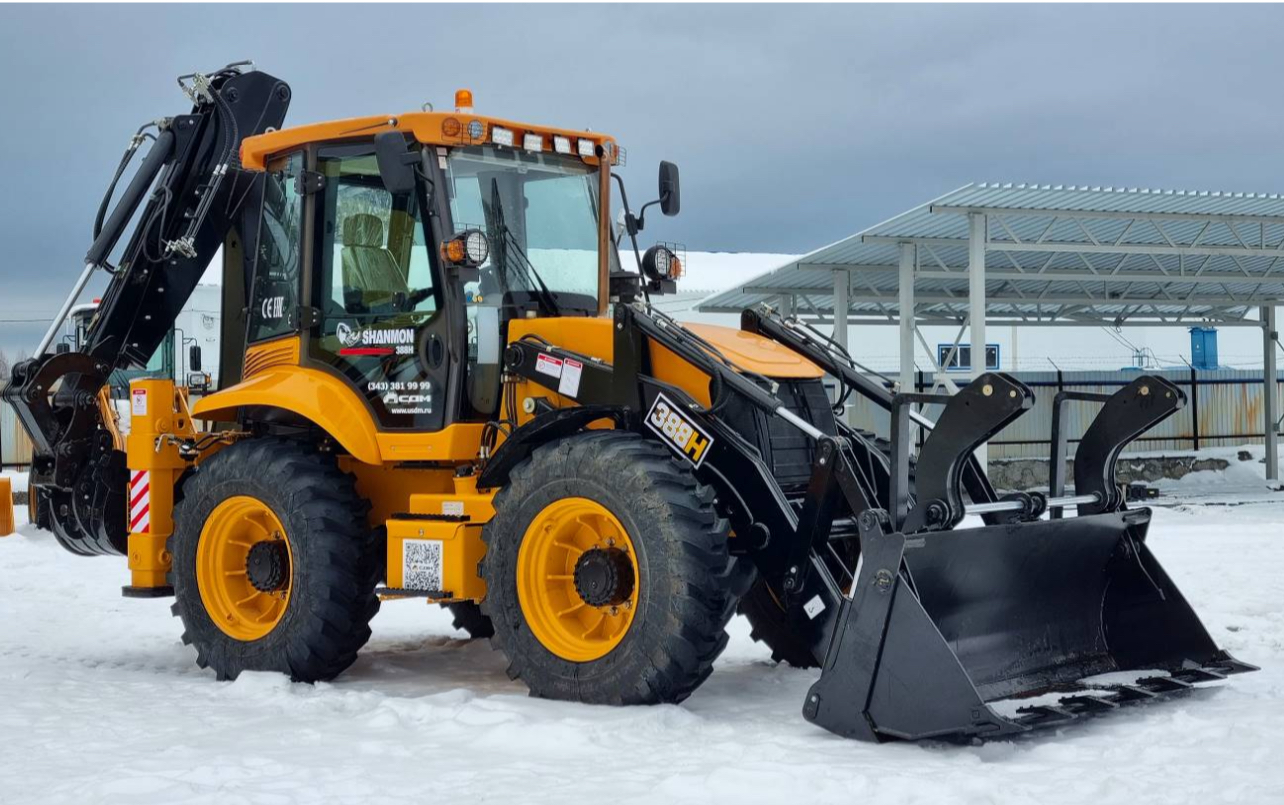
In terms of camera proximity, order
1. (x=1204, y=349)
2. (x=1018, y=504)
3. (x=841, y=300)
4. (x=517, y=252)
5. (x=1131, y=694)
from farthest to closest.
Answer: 1. (x=1204, y=349)
2. (x=841, y=300)
3. (x=517, y=252)
4. (x=1018, y=504)
5. (x=1131, y=694)

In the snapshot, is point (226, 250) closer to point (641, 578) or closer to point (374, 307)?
point (374, 307)

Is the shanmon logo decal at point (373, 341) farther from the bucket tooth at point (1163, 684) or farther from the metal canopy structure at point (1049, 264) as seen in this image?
the metal canopy structure at point (1049, 264)

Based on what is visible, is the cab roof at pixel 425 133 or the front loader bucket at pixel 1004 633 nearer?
the front loader bucket at pixel 1004 633

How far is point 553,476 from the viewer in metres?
6.88

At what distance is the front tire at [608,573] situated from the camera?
640 centimetres

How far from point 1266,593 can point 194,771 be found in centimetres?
752

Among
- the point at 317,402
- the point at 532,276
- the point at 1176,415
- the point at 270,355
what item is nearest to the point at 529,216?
the point at 532,276

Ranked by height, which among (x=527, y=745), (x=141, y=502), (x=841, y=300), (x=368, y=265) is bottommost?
(x=527, y=745)

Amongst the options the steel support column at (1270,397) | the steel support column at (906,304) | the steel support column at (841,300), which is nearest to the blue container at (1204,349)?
the steel support column at (1270,397)

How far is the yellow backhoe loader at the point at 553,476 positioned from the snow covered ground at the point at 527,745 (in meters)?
0.24

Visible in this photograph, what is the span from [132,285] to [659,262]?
3606 mm

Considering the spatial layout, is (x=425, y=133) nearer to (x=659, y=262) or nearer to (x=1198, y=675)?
(x=659, y=262)

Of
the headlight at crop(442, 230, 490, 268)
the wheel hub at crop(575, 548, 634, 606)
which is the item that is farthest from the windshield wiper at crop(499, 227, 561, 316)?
the wheel hub at crop(575, 548, 634, 606)

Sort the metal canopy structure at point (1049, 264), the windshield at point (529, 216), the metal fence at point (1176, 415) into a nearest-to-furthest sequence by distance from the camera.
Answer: the windshield at point (529, 216)
the metal canopy structure at point (1049, 264)
the metal fence at point (1176, 415)
